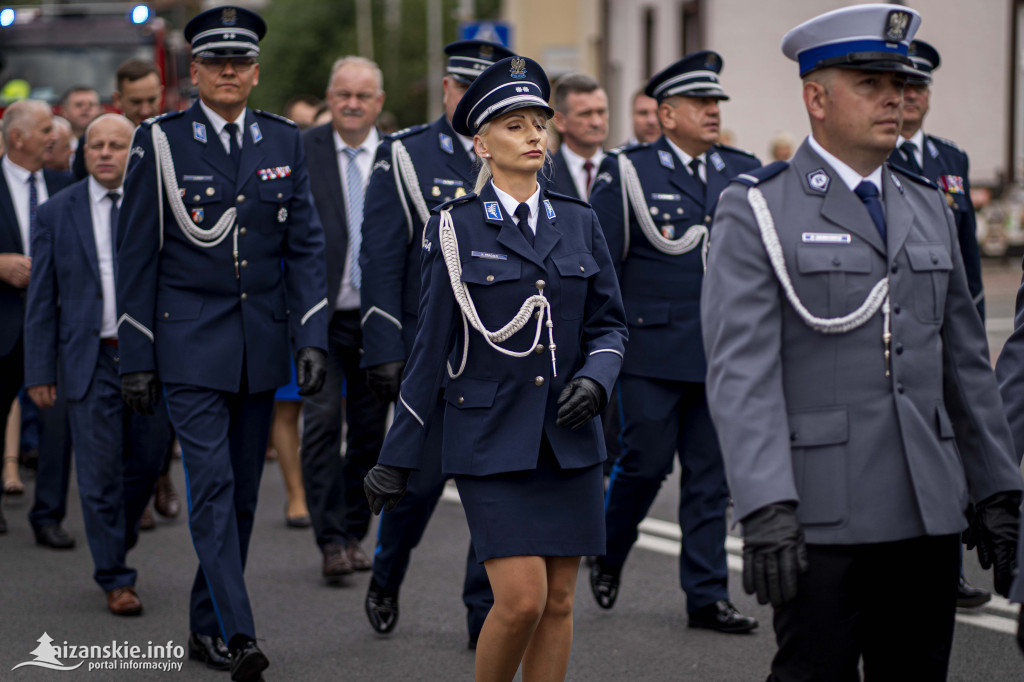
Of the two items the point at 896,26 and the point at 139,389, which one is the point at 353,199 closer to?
the point at 139,389

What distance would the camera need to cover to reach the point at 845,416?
342cm

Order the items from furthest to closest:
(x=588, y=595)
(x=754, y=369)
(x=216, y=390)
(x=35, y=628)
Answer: (x=588, y=595) → (x=35, y=628) → (x=216, y=390) → (x=754, y=369)

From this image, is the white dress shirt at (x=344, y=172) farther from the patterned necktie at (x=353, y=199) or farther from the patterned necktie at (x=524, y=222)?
the patterned necktie at (x=524, y=222)

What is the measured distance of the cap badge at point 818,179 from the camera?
354 centimetres

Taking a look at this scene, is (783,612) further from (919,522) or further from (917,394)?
(917,394)

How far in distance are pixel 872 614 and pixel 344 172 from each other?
15.4 feet

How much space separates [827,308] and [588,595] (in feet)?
11.2

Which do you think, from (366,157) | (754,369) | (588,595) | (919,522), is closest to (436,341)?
(754,369)

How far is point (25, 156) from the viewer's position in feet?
26.6

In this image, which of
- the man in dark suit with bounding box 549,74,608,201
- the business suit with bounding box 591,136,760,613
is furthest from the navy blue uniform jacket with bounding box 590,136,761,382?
the man in dark suit with bounding box 549,74,608,201

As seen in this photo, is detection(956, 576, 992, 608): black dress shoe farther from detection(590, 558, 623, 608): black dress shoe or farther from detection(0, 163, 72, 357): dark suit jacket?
→ detection(0, 163, 72, 357): dark suit jacket

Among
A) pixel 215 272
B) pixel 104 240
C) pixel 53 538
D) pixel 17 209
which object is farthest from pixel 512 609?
pixel 17 209

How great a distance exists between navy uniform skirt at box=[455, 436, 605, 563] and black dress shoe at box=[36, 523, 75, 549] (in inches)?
155

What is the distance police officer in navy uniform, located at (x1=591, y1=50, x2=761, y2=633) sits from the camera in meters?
5.97
